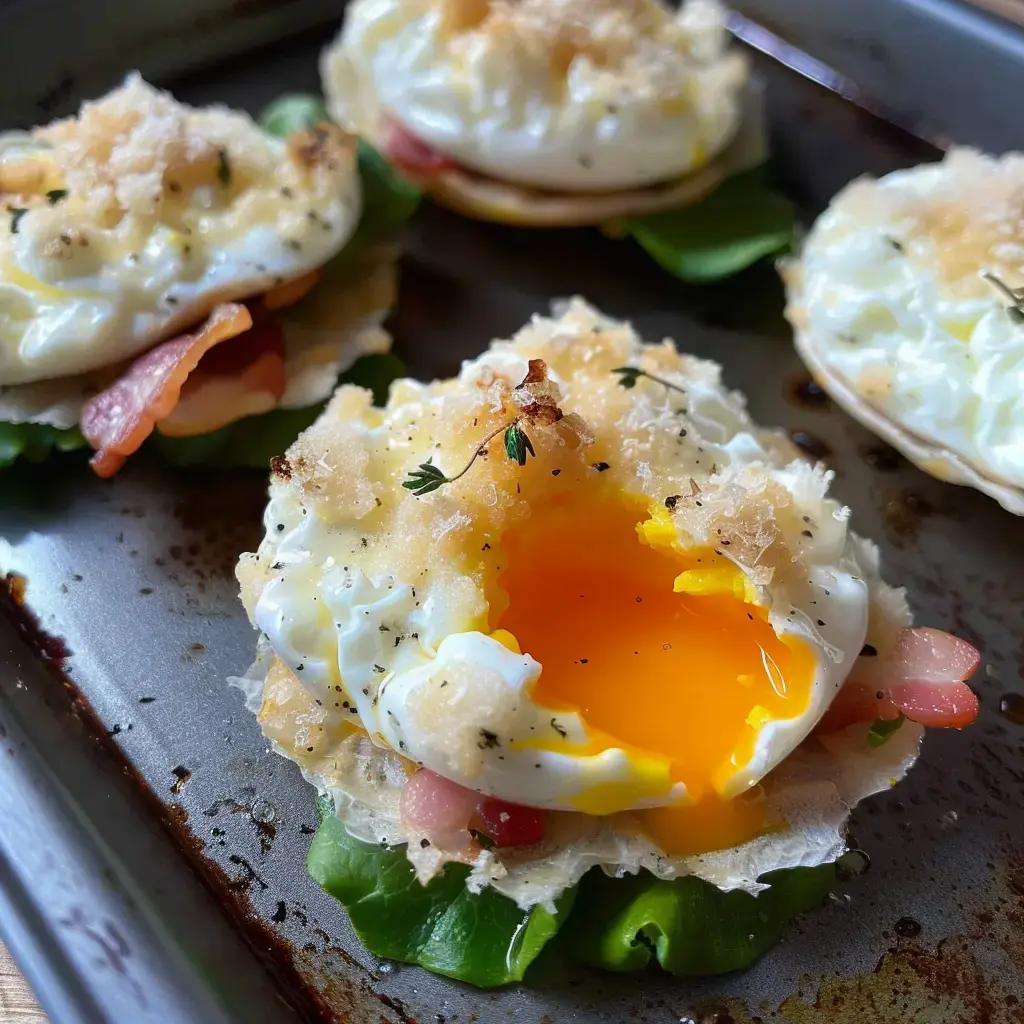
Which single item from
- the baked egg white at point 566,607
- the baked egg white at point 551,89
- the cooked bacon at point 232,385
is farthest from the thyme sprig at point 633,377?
the baked egg white at point 551,89

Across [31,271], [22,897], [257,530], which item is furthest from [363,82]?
[22,897]

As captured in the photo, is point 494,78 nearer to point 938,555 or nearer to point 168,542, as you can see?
point 168,542

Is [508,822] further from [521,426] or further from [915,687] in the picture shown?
[915,687]

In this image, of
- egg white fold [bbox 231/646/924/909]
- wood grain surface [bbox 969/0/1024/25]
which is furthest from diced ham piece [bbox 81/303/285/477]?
wood grain surface [bbox 969/0/1024/25]

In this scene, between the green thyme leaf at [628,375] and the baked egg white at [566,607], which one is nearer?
the baked egg white at [566,607]

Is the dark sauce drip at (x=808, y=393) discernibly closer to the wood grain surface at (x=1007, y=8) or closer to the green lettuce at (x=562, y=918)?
the green lettuce at (x=562, y=918)
